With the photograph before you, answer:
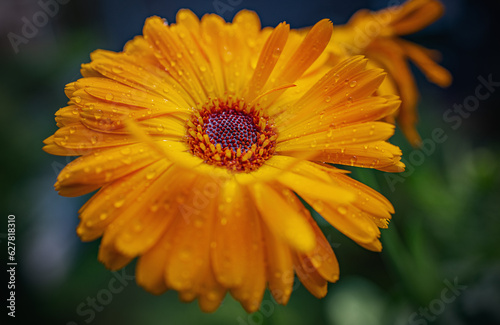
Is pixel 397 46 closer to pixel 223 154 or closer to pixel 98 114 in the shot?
pixel 223 154

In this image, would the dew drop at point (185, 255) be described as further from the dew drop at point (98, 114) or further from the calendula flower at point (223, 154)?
the dew drop at point (98, 114)

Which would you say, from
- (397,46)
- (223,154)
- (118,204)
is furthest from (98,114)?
(397,46)

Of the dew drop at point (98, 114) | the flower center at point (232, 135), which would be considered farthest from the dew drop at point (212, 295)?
the dew drop at point (98, 114)

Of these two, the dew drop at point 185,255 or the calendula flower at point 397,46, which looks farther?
the calendula flower at point 397,46

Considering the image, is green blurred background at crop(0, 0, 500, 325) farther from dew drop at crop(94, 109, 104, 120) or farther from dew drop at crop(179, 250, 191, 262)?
dew drop at crop(94, 109, 104, 120)

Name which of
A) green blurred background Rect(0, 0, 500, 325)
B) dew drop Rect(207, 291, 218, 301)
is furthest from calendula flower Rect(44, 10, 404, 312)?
green blurred background Rect(0, 0, 500, 325)

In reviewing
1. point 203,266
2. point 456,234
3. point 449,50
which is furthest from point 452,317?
point 449,50

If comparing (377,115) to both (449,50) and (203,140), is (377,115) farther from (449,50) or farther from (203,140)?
(449,50)

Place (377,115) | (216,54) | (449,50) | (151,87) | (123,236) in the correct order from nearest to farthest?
(123,236), (377,115), (151,87), (216,54), (449,50)
